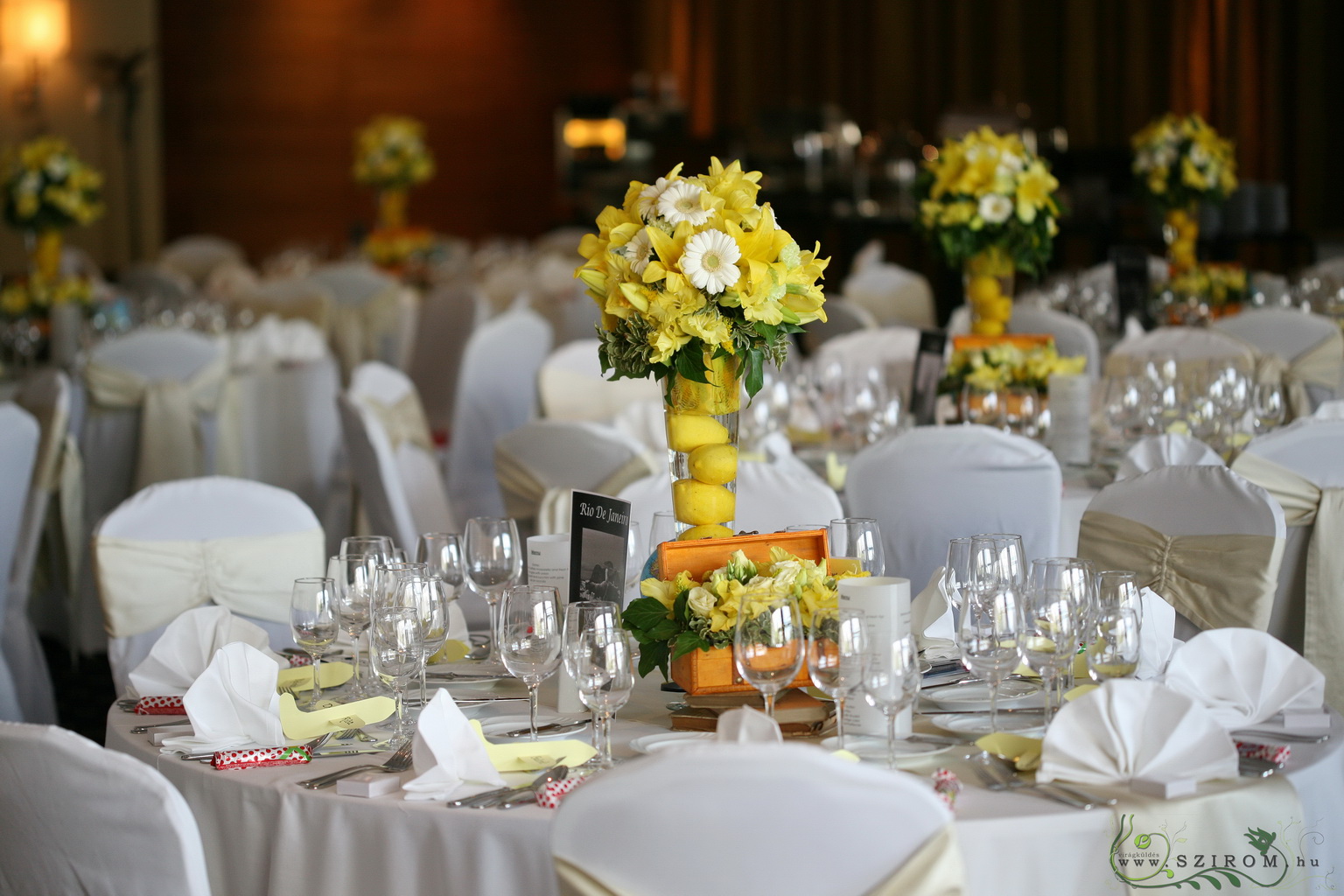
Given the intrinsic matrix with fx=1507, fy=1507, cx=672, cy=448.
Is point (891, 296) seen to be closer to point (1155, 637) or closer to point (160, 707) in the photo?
point (1155, 637)

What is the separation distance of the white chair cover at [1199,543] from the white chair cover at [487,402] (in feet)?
11.2

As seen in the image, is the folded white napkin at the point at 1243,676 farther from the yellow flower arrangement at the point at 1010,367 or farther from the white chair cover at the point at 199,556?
the yellow flower arrangement at the point at 1010,367

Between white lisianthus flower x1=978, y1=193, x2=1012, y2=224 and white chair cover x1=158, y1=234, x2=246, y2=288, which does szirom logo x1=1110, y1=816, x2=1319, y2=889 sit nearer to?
white lisianthus flower x1=978, y1=193, x2=1012, y2=224

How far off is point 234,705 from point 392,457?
7.54 ft

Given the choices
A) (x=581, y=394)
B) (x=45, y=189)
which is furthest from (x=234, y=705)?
(x=45, y=189)

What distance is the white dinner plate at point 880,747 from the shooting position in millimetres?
1951

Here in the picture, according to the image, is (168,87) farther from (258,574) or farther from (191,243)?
(258,574)

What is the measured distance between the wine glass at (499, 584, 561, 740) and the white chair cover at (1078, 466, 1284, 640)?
1.12m

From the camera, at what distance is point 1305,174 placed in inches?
351

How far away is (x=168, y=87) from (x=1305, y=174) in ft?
33.8

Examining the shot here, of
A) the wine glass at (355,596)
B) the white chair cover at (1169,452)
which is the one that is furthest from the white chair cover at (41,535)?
the white chair cover at (1169,452)

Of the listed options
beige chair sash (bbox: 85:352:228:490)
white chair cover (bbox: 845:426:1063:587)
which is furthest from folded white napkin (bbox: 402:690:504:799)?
beige chair sash (bbox: 85:352:228:490)

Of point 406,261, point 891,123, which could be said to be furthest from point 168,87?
point 891,123

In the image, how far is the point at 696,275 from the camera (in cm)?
216
